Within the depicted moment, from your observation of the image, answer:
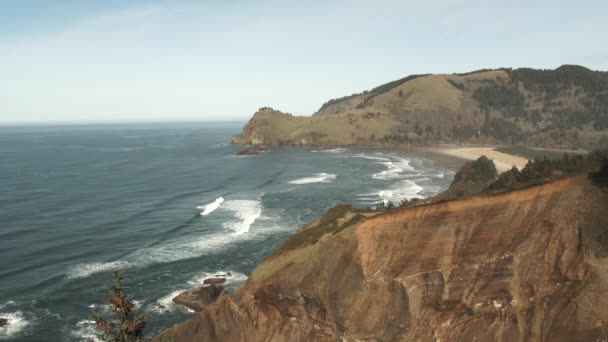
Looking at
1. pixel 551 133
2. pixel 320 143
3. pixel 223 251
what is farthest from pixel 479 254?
pixel 551 133

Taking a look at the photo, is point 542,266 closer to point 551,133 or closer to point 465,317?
point 465,317

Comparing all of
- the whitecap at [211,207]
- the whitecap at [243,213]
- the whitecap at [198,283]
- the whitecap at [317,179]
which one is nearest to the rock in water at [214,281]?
the whitecap at [198,283]

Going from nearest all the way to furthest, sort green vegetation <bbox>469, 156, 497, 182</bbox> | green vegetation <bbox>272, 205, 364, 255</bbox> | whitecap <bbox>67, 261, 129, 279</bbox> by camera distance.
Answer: green vegetation <bbox>272, 205, 364, 255</bbox>, whitecap <bbox>67, 261, 129, 279</bbox>, green vegetation <bbox>469, 156, 497, 182</bbox>

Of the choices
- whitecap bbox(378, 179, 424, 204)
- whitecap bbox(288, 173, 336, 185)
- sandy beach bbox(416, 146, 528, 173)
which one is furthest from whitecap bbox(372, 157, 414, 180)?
sandy beach bbox(416, 146, 528, 173)

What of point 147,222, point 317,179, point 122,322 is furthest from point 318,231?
point 317,179

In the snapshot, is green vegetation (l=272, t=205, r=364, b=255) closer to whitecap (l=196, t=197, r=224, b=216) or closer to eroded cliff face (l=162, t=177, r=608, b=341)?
eroded cliff face (l=162, t=177, r=608, b=341)

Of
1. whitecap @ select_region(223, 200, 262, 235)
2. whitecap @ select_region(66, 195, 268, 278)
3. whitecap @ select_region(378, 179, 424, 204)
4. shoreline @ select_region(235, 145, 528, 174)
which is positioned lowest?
whitecap @ select_region(66, 195, 268, 278)

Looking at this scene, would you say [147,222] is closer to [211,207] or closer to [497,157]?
[211,207]

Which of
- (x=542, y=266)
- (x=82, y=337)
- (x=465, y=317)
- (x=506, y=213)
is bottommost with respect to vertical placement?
(x=82, y=337)
